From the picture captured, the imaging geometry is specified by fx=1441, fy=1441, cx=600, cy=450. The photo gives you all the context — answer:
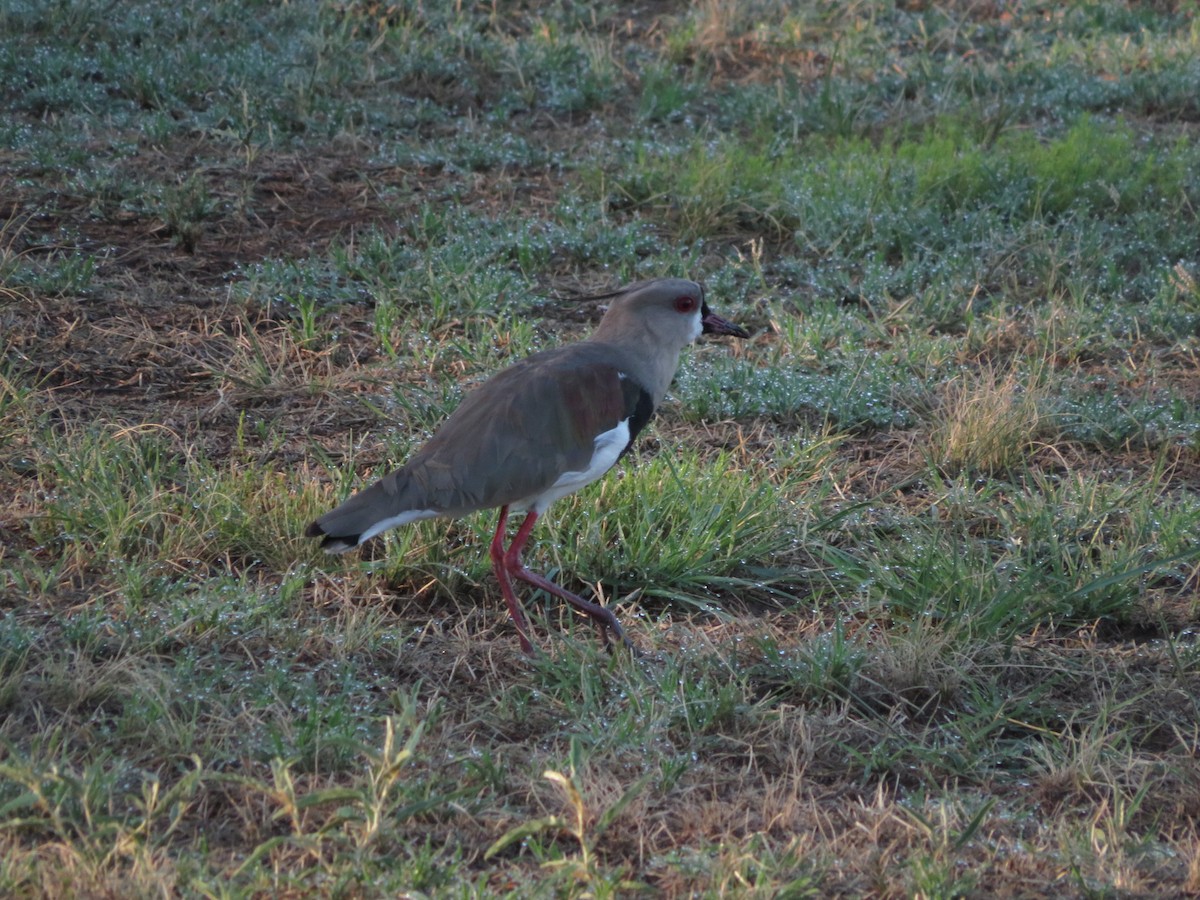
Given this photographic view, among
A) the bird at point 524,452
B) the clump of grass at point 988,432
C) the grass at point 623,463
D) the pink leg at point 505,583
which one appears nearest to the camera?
the grass at point 623,463

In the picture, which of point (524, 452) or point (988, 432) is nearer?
point (524, 452)

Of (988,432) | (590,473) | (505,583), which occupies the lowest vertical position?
(988,432)

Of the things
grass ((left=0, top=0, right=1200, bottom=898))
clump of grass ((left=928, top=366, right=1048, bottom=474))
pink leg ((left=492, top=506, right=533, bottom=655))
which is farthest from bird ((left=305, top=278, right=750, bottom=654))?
clump of grass ((left=928, top=366, right=1048, bottom=474))

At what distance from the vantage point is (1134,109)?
833 centimetres

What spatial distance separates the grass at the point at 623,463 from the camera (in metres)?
3.23

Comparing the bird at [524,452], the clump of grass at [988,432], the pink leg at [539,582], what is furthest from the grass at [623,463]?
the bird at [524,452]

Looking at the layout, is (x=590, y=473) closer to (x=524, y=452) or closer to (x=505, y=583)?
(x=524, y=452)

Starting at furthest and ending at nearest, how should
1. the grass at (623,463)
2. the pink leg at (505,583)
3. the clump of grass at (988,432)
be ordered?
the clump of grass at (988,432)
the pink leg at (505,583)
the grass at (623,463)

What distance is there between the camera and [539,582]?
4.14 metres

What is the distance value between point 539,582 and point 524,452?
1.34ft

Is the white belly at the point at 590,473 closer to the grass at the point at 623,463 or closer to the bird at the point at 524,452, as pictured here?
the bird at the point at 524,452

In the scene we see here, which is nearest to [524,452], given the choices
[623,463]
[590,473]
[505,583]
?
[590,473]

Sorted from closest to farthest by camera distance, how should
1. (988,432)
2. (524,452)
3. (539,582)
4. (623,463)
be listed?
(524,452)
(539,582)
(623,463)
(988,432)

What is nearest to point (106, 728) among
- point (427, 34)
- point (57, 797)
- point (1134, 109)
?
point (57, 797)
